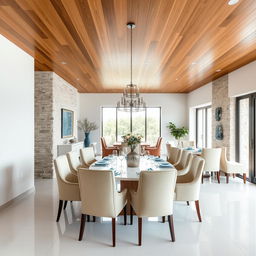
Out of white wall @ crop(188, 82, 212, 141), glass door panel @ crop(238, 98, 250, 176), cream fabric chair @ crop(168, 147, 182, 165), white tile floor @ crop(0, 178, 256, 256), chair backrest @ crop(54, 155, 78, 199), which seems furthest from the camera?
white wall @ crop(188, 82, 212, 141)

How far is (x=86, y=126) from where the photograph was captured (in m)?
10.3

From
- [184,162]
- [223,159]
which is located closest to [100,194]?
[184,162]

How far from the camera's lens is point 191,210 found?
4043mm

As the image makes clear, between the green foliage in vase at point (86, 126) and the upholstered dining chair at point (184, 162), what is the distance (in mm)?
5968

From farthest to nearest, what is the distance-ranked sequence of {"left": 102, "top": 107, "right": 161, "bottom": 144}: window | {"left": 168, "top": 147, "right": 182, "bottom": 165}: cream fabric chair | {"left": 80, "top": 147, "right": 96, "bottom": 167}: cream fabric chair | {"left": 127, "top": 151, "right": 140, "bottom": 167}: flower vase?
{"left": 102, "top": 107, "right": 161, "bottom": 144}: window < {"left": 168, "top": 147, "right": 182, "bottom": 165}: cream fabric chair < {"left": 80, "top": 147, "right": 96, "bottom": 167}: cream fabric chair < {"left": 127, "top": 151, "right": 140, "bottom": 167}: flower vase

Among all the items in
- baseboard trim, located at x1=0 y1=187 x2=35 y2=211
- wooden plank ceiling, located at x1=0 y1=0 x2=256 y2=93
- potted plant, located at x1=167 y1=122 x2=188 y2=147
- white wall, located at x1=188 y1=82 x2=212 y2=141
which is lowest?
baseboard trim, located at x1=0 y1=187 x2=35 y2=211

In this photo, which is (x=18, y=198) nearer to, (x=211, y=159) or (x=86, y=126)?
(x=211, y=159)

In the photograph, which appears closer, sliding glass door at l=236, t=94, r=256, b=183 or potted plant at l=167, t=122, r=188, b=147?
sliding glass door at l=236, t=94, r=256, b=183

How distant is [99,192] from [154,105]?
322 inches

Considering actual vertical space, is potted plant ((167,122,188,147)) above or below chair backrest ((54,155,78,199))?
above

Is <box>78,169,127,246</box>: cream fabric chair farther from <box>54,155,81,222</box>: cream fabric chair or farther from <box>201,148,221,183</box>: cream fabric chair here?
<box>201,148,221,183</box>: cream fabric chair

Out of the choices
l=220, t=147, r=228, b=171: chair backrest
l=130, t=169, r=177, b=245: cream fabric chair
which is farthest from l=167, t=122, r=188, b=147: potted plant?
l=130, t=169, r=177, b=245: cream fabric chair

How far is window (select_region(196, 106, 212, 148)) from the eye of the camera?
9034 mm

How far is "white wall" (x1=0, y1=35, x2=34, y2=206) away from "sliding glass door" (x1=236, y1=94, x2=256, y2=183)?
5.19 meters
